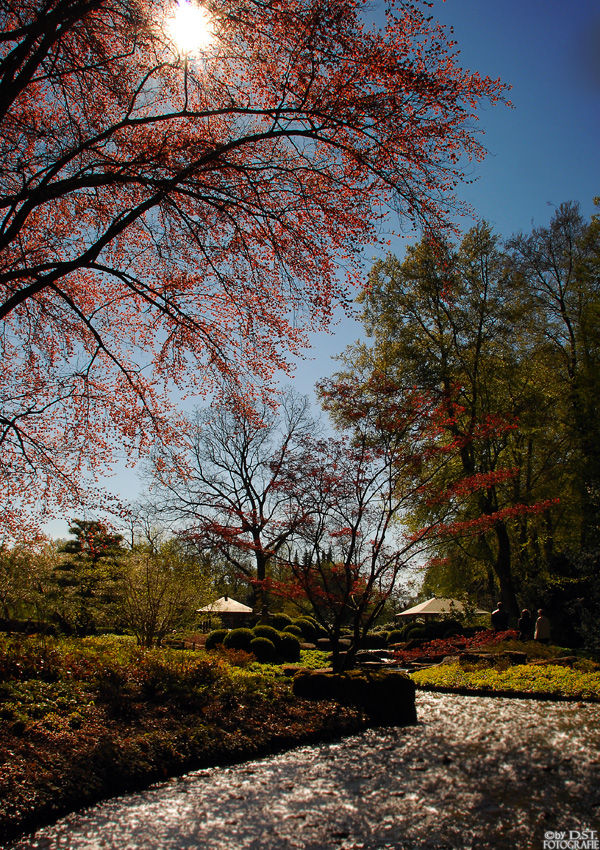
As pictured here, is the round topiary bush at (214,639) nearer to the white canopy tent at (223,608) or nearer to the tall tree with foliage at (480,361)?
the white canopy tent at (223,608)

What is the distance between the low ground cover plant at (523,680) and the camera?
9357mm

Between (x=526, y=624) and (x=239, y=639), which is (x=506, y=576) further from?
(x=239, y=639)

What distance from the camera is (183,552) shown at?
79.7 ft

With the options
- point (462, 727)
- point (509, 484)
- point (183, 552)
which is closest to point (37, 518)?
point (462, 727)

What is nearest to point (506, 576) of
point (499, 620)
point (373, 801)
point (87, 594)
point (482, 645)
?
point (499, 620)

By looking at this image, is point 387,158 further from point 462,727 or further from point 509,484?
point 509,484

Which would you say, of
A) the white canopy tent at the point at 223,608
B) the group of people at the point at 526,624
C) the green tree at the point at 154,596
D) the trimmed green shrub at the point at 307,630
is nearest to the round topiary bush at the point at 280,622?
the trimmed green shrub at the point at 307,630

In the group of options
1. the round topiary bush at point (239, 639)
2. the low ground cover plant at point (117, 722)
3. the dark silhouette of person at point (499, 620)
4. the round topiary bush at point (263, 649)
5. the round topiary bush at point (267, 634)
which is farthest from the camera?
the round topiary bush at point (267, 634)

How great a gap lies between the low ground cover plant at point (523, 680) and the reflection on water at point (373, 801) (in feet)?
10.1

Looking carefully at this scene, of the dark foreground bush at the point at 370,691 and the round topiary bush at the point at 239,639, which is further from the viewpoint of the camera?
the round topiary bush at the point at 239,639

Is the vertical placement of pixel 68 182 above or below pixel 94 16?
below

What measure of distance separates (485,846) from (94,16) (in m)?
10.3

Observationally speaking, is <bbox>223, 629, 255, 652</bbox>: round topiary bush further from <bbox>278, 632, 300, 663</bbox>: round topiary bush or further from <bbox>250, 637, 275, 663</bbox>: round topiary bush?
<bbox>278, 632, 300, 663</bbox>: round topiary bush

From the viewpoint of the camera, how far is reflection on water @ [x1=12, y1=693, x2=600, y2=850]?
3.66 m
